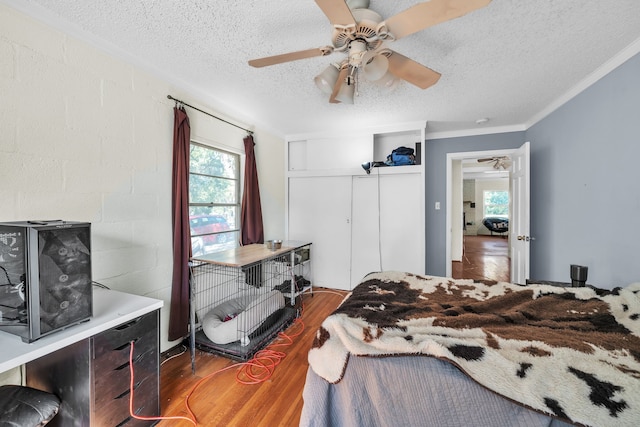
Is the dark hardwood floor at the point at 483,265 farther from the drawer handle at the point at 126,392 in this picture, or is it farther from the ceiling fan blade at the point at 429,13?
the drawer handle at the point at 126,392

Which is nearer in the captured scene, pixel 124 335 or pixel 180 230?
pixel 124 335

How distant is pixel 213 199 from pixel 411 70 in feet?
7.45

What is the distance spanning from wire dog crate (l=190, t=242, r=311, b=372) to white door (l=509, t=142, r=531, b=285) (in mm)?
2711

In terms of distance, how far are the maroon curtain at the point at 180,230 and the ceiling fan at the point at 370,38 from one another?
1.08 m

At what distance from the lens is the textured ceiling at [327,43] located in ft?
4.63

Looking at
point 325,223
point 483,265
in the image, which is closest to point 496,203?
point 483,265

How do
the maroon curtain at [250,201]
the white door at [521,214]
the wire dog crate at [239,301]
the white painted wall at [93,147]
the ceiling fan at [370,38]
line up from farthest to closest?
the maroon curtain at [250,201] → the white door at [521,214] → the wire dog crate at [239,301] → the white painted wall at [93,147] → the ceiling fan at [370,38]

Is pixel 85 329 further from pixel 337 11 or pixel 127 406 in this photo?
pixel 337 11

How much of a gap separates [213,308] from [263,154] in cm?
205

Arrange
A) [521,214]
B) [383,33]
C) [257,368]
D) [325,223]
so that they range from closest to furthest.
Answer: [383,33]
[257,368]
[521,214]
[325,223]

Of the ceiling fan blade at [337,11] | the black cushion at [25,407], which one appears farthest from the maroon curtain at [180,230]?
the ceiling fan blade at [337,11]

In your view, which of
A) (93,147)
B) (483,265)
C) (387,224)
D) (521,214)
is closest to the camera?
(93,147)

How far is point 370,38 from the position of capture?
1.34 meters

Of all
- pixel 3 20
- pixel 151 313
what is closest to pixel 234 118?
pixel 3 20
